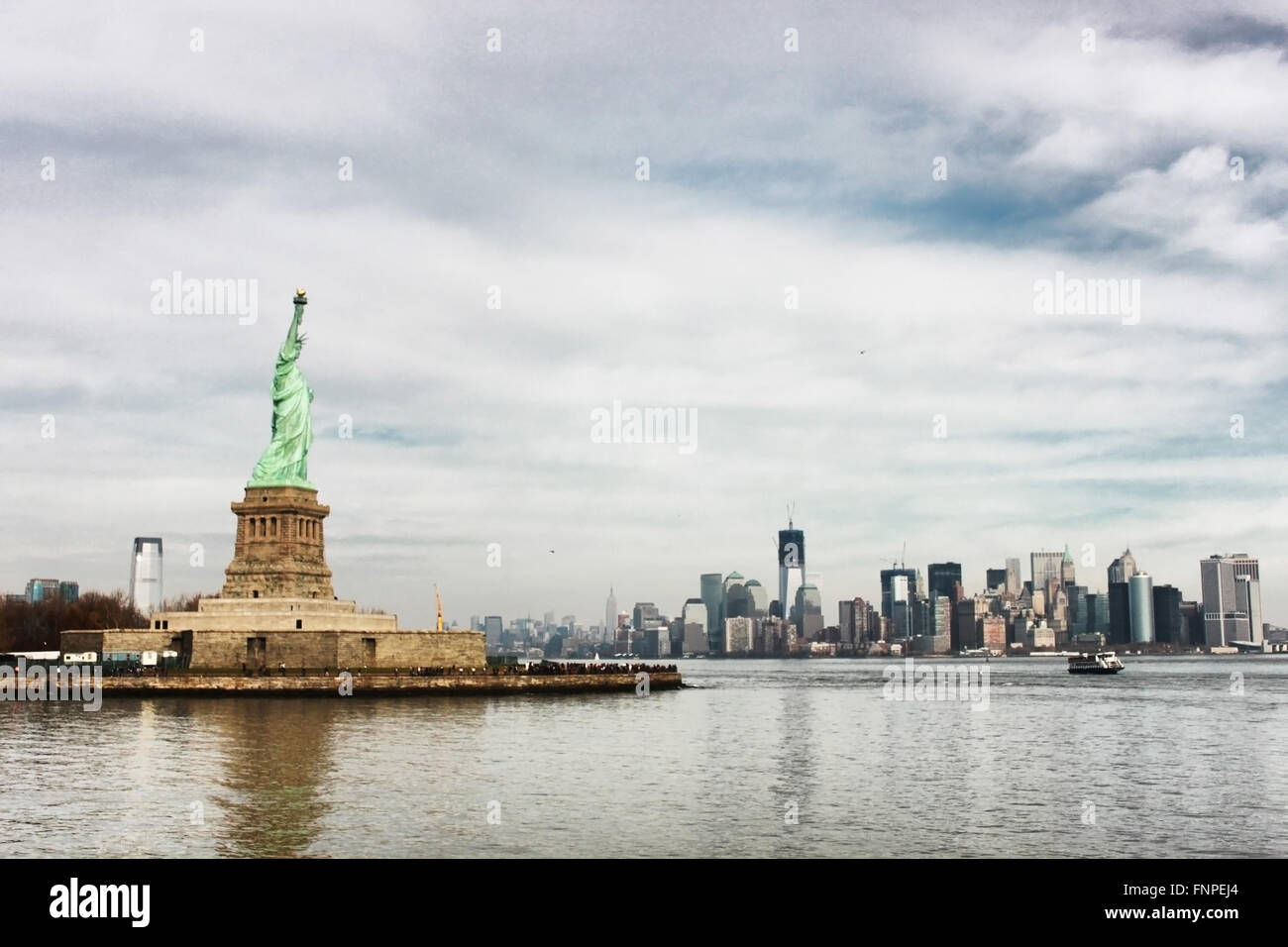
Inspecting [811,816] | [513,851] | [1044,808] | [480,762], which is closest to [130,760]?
[480,762]

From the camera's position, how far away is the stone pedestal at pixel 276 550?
8781 cm

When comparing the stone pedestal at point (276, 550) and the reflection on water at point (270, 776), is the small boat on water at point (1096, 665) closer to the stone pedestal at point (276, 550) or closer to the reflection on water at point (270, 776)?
the stone pedestal at point (276, 550)

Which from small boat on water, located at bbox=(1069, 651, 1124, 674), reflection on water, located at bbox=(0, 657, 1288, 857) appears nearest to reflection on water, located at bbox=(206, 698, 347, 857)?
reflection on water, located at bbox=(0, 657, 1288, 857)

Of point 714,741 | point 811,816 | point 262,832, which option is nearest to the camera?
point 262,832

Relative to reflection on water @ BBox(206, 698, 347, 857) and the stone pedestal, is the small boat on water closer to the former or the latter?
the stone pedestal

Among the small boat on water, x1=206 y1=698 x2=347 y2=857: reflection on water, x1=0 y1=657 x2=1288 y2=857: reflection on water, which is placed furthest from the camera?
the small boat on water

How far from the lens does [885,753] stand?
5578cm

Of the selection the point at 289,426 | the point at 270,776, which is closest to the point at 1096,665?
the point at 289,426

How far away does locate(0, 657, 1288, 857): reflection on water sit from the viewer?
104 ft

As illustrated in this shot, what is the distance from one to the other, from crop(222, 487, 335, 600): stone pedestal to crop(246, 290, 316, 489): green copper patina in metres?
1.29

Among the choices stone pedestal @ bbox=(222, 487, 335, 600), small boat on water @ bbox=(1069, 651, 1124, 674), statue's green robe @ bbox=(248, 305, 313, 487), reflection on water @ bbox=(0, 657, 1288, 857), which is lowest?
small boat on water @ bbox=(1069, 651, 1124, 674)
